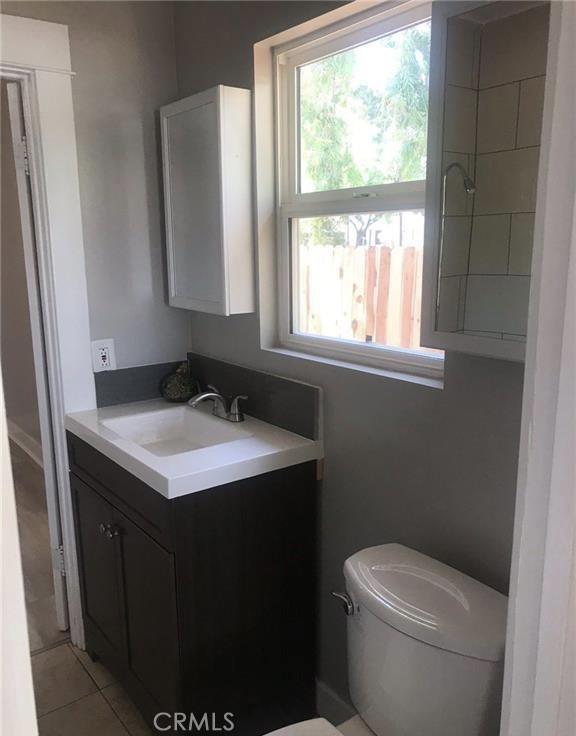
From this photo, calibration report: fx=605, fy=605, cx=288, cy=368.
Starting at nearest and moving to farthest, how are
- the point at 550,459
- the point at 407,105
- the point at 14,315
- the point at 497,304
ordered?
the point at 550,459, the point at 497,304, the point at 407,105, the point at 14,315

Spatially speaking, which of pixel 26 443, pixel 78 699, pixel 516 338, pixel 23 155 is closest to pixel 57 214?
pixel 23 155

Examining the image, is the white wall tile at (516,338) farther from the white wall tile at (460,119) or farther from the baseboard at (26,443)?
the baseboard at (26,443)

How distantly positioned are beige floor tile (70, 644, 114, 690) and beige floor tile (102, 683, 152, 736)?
1.2 inches

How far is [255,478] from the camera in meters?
1.71

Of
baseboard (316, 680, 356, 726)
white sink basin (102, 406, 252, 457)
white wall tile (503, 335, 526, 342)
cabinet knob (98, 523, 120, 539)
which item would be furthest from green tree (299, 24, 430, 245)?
baseboard (316, 680, 356, 726)

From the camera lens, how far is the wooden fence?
161 centimetres

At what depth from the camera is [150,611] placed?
176cm

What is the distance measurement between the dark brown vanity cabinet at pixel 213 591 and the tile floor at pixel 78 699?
116mm

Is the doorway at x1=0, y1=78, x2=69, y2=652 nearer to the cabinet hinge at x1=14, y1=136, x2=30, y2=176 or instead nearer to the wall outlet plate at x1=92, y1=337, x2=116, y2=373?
the cabinet hinge at x1=14, y1=136, x2=30, y2=176

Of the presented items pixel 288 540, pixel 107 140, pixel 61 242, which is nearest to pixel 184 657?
pixel 288 540

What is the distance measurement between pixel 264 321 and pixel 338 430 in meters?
0.47

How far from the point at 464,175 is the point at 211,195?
905mm

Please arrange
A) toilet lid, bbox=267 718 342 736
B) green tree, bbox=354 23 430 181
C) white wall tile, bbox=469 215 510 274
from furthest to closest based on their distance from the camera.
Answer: green tree, bbox=354 23 430 181 < toilet lid, bbox=267 718 342 736 < white wall tile, bbox=469 215 510 274

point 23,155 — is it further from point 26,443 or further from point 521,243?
point 26,443
